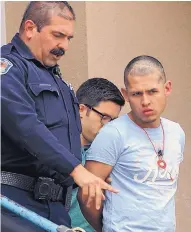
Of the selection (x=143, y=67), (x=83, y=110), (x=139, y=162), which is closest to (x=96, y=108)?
(x=83, y=110)

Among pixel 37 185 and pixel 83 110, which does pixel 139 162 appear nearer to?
pixel 37 185

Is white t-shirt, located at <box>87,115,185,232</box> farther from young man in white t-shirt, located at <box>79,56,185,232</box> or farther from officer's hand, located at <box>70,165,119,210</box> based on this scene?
officer's hand, located at <box>70,165,119,210</box>

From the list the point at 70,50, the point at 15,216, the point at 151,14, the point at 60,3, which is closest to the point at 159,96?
the point at 60,3

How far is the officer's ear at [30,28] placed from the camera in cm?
265

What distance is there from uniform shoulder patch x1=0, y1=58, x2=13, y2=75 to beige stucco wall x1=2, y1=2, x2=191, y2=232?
4.57ft

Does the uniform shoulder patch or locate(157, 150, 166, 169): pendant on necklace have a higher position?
the uniform shoulder patch

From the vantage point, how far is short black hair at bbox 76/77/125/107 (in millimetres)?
3316

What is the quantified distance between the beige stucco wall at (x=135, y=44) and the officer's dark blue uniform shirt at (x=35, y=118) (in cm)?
125

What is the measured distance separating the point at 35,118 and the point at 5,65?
28 centimetres

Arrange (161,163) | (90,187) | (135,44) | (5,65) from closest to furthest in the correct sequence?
(90,187), (5,65), (161,163), (135,44)

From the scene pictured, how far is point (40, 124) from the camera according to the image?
2385mm

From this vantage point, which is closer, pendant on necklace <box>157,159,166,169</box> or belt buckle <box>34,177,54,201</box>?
belt buckle <box>34,177,54,201</box>

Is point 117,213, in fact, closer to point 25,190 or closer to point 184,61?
point 25,190

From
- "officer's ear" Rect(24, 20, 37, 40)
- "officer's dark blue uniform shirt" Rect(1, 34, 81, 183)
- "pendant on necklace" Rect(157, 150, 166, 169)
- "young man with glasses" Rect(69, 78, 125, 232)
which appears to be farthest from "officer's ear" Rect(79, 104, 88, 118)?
"officer's ear" Rect(24, 20, 37, 40)
